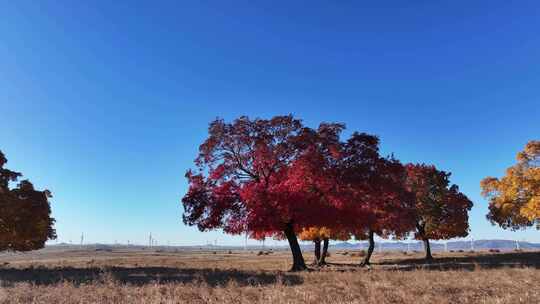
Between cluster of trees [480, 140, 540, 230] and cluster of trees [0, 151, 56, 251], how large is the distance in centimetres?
4796

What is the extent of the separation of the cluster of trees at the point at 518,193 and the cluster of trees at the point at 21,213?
47956 millimetres

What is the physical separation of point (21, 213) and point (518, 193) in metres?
51.7

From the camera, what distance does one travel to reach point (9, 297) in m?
Result: 15.8

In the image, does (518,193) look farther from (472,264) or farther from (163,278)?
(163,278)

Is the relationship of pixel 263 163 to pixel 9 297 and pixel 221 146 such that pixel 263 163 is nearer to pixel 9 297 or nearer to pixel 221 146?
pixel 221 146

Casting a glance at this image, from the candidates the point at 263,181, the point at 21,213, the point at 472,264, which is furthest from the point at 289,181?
the point at 21,213

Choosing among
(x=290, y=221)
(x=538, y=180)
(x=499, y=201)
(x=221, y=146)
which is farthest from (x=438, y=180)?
(x=221, y=146)

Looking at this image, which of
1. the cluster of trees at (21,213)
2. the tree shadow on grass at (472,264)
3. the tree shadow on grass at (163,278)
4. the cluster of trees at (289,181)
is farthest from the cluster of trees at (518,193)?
the cluster of trees at (21,213)

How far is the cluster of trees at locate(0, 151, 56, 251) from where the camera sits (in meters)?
37.6

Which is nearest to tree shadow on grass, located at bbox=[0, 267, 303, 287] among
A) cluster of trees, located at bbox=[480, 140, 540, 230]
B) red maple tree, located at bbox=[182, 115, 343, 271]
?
red maple tree, located at bbox=[182, 115, 343, 271]

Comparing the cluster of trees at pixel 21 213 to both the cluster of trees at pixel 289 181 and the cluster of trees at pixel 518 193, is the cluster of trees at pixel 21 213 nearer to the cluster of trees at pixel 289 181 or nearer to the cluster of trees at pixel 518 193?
the cluster of trees at pixel 289 181

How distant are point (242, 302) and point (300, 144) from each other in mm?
20154

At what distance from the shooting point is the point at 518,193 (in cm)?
4691

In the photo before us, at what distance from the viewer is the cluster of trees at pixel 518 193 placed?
42.7m
